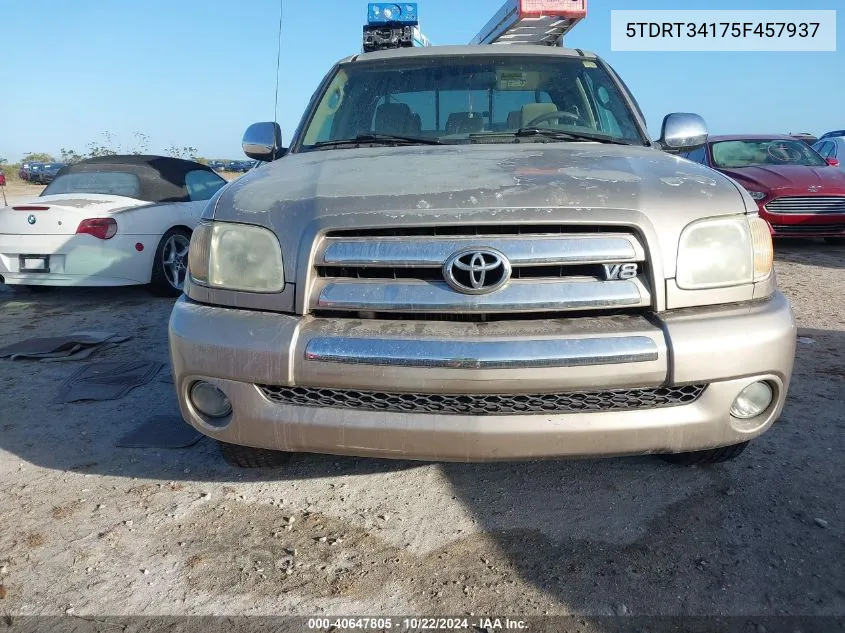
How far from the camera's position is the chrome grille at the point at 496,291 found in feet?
7.09

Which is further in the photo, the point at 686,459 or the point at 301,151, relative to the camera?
the point at 301,151

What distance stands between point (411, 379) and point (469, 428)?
243 millimetres

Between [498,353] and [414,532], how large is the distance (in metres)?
0.79

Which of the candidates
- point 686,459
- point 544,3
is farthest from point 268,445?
point 544,3

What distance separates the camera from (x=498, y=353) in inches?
80.9

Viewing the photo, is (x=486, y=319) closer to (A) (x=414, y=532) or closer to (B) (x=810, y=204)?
(A) (x=414, y=532)

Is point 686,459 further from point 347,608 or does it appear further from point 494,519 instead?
point 347,608

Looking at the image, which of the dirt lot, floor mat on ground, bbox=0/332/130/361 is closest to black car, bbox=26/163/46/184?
floor mat on ground, bbox=0/332/130/361

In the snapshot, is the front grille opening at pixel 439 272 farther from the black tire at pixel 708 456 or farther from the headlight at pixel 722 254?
the black tire at pixel 708 456

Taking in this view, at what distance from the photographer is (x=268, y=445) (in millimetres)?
2281

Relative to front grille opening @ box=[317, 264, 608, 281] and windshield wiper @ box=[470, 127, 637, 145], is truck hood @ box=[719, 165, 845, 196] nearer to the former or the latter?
windshield wiper @ box=[470, 127, 637, 145]

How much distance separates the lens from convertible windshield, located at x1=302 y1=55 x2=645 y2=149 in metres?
3.47

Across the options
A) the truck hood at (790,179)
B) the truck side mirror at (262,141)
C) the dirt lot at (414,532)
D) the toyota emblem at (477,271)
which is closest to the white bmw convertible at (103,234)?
the truck side mirror at (262,141)

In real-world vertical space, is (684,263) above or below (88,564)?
above
